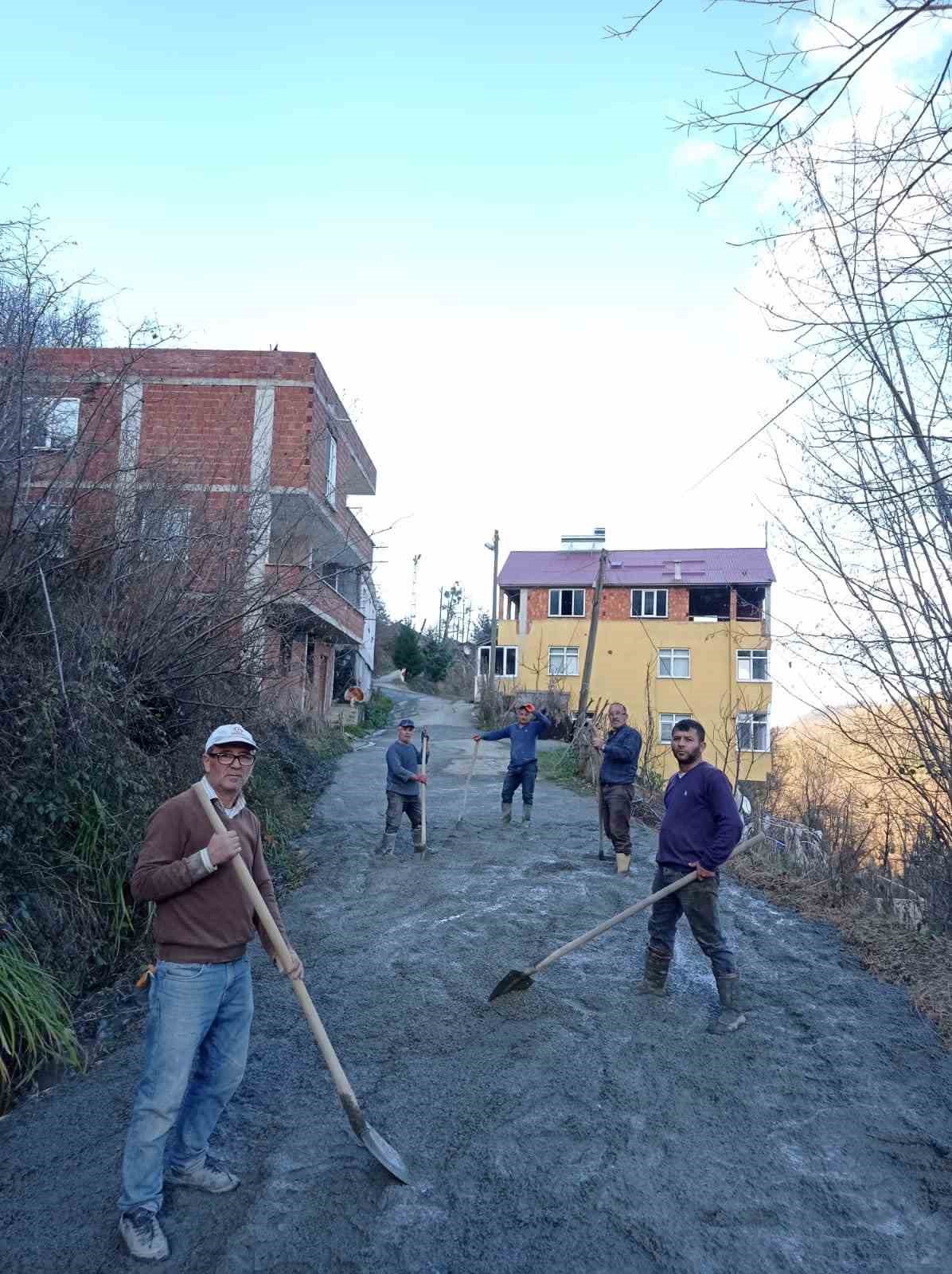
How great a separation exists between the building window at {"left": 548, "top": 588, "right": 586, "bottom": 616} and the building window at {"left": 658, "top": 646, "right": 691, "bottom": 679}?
12.0ft

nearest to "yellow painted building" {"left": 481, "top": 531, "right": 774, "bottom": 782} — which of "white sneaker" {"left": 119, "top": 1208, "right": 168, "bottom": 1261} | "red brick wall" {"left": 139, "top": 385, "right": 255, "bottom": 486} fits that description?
"red brick wall" {"left": 139, "top": 385, "right": 255, "bottom": 486}

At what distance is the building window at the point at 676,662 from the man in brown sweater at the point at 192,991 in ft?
105

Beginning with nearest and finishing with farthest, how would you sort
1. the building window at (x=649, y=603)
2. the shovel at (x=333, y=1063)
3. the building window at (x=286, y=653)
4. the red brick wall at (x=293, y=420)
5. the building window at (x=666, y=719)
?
the shovel at (x=333, y=1063) < the building window at (x=286, y=653) < the red brick wall at (x=293, y=420) < the building window at (x=666, y=719) < the building window at (x=649, y=603)

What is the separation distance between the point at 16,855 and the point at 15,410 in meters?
3.33

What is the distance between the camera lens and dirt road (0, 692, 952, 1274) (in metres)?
3.60

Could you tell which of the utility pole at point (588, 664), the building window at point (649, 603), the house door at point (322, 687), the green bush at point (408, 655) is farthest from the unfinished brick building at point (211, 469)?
the green bush at point (408, 655)

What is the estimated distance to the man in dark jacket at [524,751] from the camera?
11734mm

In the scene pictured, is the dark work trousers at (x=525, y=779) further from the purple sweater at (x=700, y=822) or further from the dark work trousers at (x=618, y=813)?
the purple sweater at (x=700, y=822)

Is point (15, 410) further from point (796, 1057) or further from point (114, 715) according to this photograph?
point (796, 1057)

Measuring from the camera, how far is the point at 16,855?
599 centimetres

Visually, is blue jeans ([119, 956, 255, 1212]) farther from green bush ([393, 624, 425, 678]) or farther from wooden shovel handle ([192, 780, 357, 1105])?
green bush ([393, 624, 425, 678])

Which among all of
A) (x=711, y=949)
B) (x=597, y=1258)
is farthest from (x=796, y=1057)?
(x=597, y=1258)

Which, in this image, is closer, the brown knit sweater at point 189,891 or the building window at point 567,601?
the brown knit sweater at point 189,891

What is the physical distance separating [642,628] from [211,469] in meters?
25.4
